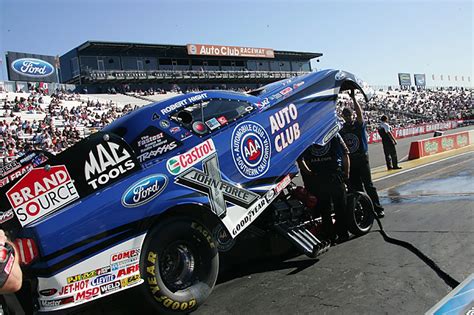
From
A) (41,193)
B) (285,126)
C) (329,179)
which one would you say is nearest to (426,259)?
(329,179)

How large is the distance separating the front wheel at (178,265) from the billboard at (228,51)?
47.3 metres

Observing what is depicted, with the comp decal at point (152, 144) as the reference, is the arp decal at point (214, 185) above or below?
below

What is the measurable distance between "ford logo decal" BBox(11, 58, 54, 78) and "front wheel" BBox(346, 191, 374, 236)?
114ft

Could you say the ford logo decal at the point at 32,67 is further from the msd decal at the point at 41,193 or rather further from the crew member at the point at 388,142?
the msd decal at the point at 41,193

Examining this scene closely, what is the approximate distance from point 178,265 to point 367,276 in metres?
1.93

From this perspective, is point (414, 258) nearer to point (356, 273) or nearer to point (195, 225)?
point (356, 273)

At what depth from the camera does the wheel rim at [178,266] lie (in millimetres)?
3686

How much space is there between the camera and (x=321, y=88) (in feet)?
19.1

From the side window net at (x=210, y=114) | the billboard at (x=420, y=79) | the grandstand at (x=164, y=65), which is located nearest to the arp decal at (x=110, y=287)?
the side window net at (x=210, y=114)

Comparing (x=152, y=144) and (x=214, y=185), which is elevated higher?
(x=152, y=144)

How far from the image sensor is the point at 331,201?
18.9ft

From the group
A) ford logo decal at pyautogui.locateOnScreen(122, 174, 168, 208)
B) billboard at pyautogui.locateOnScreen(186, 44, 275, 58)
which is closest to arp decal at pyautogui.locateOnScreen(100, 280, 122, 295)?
ford logo decal at pyautogui.locateOnScreen(122, 174, 168, 208)

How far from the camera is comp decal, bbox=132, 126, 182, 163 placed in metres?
3.91

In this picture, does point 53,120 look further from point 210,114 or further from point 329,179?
point 210,114
